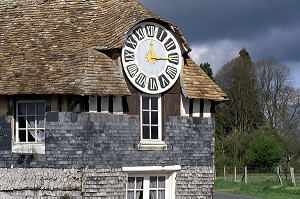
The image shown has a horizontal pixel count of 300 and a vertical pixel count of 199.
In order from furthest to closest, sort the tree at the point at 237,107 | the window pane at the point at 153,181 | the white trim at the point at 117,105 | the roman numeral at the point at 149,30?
the tree at the point at 237,107
the window pane at the point at 153,181
the roman numeral at the point at 149,30
the white trim at the point at 117,105

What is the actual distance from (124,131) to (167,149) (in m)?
1.51

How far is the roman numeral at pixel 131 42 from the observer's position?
1964cm

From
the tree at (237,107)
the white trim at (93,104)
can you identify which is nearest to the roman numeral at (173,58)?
the white trim at (93,104)

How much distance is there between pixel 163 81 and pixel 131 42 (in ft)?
4.88

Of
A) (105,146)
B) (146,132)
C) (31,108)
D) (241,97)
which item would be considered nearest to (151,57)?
(146,132)

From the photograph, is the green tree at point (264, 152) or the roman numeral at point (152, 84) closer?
the roman numeral at point (152, 84)

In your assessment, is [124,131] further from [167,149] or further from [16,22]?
[16,22]

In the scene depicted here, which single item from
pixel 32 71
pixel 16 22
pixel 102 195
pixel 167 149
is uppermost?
pixel 16 22

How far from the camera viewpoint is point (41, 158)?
18828mm

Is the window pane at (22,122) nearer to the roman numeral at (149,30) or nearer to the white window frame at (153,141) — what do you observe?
the white window frame at (153,141)

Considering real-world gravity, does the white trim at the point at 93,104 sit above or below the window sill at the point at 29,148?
above

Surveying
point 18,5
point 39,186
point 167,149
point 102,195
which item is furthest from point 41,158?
point 18,5

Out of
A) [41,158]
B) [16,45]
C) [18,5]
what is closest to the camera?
[41,158]

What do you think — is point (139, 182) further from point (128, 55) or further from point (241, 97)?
point (241, 97)
